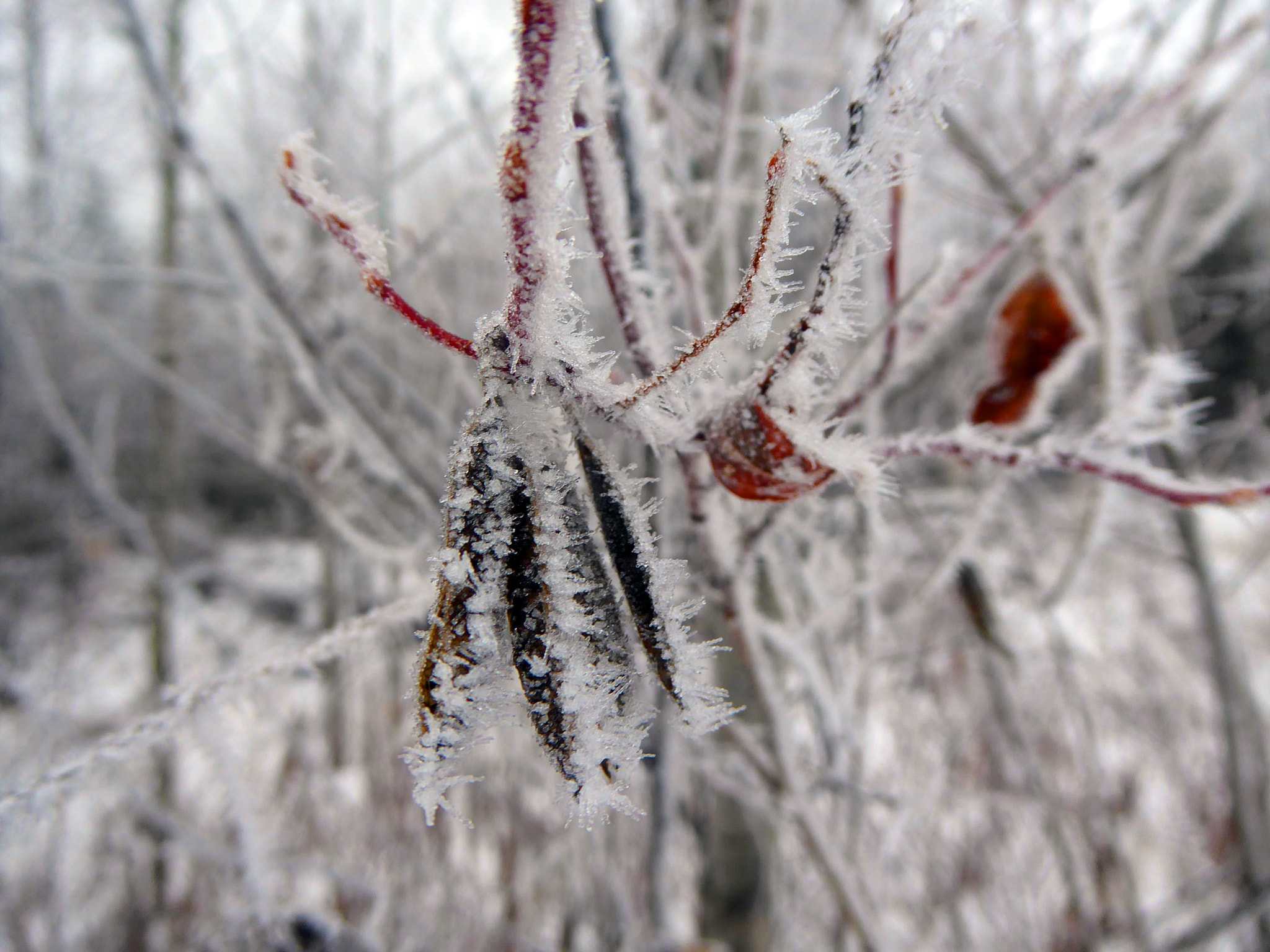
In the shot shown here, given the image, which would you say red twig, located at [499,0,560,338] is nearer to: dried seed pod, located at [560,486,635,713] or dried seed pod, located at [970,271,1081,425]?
dried seed pod, located at [560,486,635,713]

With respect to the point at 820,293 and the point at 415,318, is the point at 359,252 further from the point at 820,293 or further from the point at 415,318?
the point at 820,293

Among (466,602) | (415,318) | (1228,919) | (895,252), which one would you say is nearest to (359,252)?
(415,318)

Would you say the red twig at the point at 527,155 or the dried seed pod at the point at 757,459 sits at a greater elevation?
the red twig at the point at 527,155

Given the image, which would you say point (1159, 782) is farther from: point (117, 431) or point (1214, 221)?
point (117, 431)

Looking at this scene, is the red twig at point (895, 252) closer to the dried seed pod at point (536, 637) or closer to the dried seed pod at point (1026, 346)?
the dried seed pod at point (1026, 346)

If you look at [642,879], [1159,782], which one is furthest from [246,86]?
[1159,782]

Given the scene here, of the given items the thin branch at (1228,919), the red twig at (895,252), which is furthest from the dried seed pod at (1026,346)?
the thin branch at (1228,919)

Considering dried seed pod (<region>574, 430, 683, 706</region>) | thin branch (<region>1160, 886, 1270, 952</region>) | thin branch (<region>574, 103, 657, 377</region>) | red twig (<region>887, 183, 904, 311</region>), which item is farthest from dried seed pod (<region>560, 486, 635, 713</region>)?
thin branch (<region>1160, 886, 1270, 952</region>)
